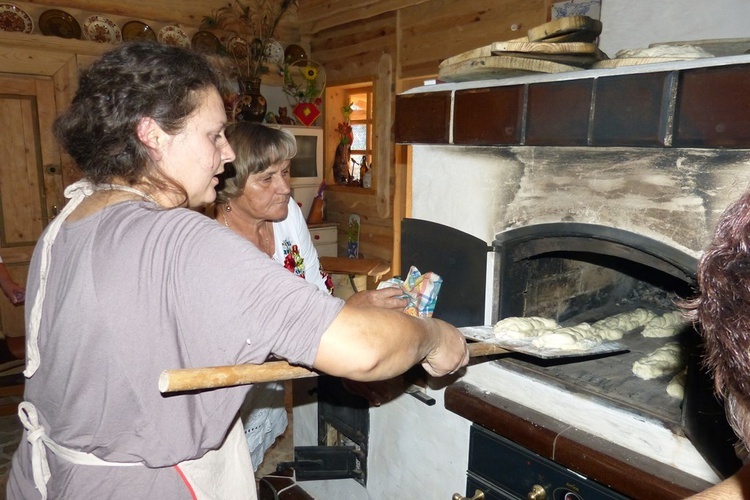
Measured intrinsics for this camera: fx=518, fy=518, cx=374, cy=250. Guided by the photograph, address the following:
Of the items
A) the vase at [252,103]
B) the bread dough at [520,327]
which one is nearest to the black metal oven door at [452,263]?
the bread dough at [520,327]

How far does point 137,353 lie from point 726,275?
2.61ft

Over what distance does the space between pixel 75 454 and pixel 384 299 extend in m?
0.86

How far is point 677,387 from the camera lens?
131cm

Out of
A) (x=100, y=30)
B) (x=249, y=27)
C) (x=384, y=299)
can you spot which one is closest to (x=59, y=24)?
(x=100, y=30)

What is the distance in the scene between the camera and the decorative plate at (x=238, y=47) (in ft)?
15.4

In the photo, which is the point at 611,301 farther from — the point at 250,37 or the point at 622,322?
the point at 250,37

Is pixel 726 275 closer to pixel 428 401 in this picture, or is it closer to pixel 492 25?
pixel 428 401

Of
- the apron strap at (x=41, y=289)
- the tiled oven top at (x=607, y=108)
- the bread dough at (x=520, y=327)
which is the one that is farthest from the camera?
the bread dough at (x=520, y=327)

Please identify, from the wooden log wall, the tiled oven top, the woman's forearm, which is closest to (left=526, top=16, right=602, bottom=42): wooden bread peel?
the tiled oven top

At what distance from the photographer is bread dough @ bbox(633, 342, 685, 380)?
1446 mm

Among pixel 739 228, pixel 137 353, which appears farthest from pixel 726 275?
pixel 137 353

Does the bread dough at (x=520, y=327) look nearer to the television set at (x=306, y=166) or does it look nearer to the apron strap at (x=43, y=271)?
the apron strap at (x=43, y=271)

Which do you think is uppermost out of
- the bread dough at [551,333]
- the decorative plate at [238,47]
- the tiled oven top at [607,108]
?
the decorative plate at [238,47]

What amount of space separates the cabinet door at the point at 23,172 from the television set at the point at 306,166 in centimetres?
195
